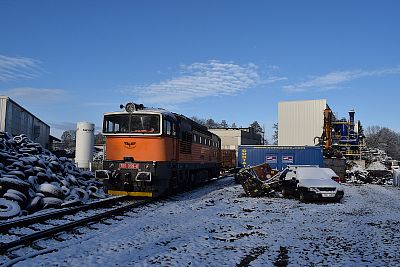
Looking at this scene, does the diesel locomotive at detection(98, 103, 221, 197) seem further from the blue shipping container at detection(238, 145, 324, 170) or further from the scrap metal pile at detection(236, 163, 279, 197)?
the blue shipping container at detection(238, 145, 324, 170)

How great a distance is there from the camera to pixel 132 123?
13.3 m

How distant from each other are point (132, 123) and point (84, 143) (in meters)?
13.1

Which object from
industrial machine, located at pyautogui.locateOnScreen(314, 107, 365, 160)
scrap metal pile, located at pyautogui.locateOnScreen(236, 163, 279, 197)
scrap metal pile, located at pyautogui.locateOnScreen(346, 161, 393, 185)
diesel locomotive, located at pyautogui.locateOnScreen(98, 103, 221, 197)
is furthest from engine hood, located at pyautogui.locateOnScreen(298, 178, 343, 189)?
industrial machine, located at pyautogui.locateOnScreen(314, 107, 365, 160)

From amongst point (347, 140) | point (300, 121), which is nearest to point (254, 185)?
point (347, 140)

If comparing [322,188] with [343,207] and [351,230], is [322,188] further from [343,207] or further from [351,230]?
[351,230]

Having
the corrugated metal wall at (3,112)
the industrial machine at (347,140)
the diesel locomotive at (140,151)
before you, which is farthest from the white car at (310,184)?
the corrugated metal wall at (3,112)

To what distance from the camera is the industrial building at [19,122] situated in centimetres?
2770

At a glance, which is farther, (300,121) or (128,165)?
(300,121)

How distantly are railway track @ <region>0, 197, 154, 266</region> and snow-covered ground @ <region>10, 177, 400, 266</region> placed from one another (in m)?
0.36

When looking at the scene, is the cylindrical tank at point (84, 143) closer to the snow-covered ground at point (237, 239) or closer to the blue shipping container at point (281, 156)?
the blue shipping container at point (281, 156)

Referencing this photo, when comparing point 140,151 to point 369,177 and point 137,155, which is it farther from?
point 369,177

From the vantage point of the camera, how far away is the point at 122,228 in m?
8.25

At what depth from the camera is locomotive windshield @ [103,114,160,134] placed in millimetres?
13002

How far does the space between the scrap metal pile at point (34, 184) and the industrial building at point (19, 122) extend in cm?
1232
